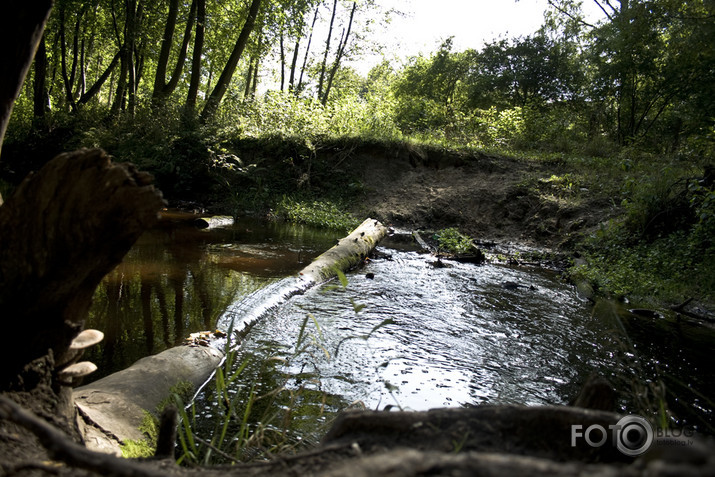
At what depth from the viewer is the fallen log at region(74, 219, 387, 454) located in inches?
86.6

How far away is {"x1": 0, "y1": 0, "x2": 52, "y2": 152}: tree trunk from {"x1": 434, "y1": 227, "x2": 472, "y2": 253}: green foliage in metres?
8.15

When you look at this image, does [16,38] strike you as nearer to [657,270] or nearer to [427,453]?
[427,453]

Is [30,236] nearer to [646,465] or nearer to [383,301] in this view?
[646,465]

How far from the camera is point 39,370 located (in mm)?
1732

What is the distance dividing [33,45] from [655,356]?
5.24 metres

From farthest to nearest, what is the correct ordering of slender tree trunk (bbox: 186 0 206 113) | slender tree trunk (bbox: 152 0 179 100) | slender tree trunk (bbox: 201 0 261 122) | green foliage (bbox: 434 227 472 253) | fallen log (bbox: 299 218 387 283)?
slender tree trunk (bbox: 152 0 179 100) < slender tree trunk (bbox: 201 0 261 122) < slender tree trunk (bbox: 186 0 206 113) < green foliage (bbox: 434 227 472 253) < fallen log (bbox: 299 218 387 283)

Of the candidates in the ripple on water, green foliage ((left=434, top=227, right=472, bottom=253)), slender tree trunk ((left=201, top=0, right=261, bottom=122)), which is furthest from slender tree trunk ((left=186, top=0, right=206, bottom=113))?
the ripple on water

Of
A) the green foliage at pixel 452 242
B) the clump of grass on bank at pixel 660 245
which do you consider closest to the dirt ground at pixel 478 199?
the green foliage at pixel 452 242

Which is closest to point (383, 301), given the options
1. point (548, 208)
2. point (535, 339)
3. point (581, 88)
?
point (535, 339)

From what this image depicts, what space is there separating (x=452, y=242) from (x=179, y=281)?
5797mm

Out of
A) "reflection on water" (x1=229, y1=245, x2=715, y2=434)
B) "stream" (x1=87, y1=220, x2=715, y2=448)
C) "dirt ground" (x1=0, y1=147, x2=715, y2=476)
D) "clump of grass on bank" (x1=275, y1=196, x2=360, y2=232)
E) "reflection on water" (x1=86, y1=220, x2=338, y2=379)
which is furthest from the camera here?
"clump of grass on bank" (x1=275, y1=196, x2=360, y2=232)

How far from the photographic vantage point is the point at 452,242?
31.6ft

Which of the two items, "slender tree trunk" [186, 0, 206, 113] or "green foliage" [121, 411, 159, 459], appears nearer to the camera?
"green foliage" [121, 411, 159, 459]

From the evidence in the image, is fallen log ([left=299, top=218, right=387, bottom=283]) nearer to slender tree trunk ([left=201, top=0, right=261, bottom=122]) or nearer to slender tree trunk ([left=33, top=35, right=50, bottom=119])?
slender tree trunk ([left=201, top=0, right=261, bottom=122])
